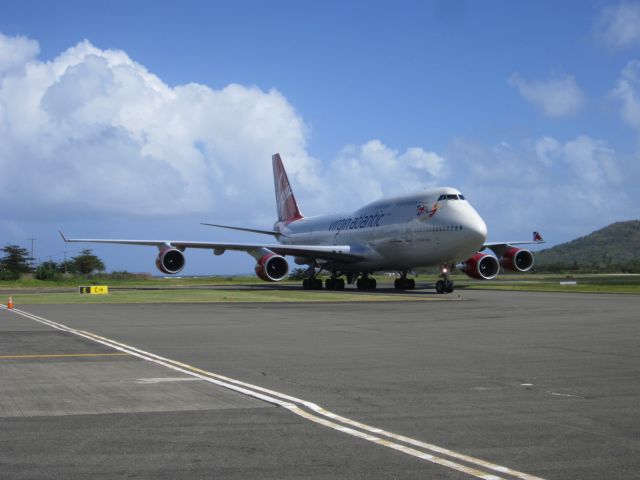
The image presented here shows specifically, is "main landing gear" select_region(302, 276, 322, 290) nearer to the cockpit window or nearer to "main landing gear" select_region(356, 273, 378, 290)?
"main landing gear" select_region(356, 273, 378, 290)

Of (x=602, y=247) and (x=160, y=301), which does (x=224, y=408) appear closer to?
(x=160, y=301)

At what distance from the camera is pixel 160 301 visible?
31328mm

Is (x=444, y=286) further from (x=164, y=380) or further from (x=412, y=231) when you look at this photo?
(x=164, y=380)

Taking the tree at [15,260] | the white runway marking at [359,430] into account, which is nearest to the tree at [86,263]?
the tree at [15,260]

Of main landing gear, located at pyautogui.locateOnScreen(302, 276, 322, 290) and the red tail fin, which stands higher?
the red tail fin

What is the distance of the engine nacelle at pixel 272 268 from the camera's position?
4059 centimetres

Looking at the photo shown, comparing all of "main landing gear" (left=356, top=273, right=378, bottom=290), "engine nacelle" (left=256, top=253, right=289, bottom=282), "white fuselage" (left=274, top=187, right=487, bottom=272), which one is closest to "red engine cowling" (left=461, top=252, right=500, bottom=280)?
"white fuselage" (left=274, top=187, right=487, bottom=272)

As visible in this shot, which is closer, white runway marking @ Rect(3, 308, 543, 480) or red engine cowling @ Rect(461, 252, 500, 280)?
white runway marking @ Rect(3, 308, 543, 480)

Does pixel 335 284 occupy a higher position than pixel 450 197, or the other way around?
pixel 450 197

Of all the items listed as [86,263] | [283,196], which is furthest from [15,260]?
[283,196]

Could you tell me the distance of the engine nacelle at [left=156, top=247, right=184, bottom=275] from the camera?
4166cm

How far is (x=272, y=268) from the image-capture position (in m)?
41.0

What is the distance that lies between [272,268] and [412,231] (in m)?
7.90

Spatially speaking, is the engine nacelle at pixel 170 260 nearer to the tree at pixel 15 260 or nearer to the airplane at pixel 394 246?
the airplane at pixel 394 246
